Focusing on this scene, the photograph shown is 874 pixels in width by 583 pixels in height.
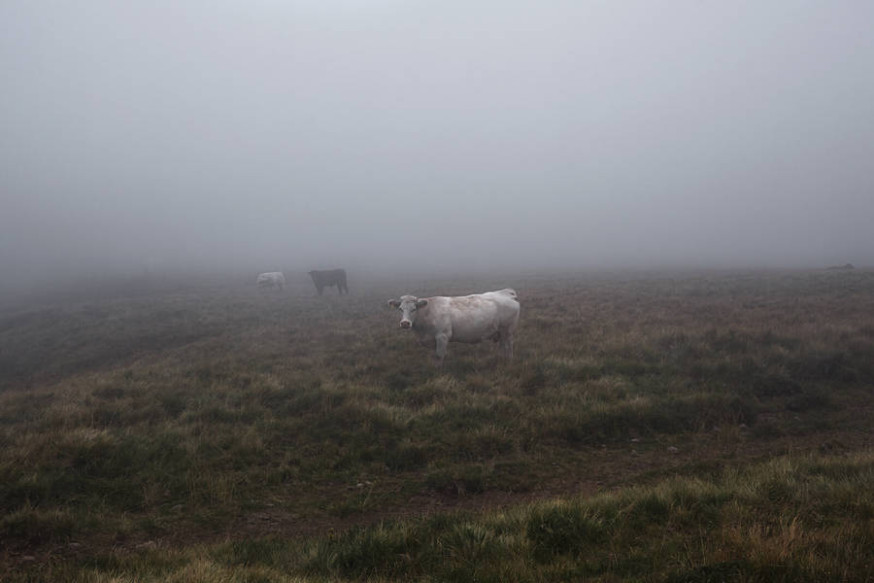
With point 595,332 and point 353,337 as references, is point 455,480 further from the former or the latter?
point 353,337

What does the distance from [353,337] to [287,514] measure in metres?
10.7

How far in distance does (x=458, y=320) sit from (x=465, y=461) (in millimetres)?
5776

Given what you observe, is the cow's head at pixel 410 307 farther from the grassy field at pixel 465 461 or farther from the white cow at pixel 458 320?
the grassy field at pixel 465 461

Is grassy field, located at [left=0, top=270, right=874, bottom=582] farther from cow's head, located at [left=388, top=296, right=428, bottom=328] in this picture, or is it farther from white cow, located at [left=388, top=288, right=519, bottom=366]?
cow's head, located at [left=388, top=296, right=428, bottom=328]

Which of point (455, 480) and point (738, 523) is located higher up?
point (738, 523)

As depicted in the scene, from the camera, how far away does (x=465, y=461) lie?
6867mm

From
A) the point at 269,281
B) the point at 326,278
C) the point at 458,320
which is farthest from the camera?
the point at 269,281

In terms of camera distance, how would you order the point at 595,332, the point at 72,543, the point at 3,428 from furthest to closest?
the point at 595,332 < the point at 3,428 < the point at 72,543

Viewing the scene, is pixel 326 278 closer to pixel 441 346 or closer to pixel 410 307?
pixel 410 307

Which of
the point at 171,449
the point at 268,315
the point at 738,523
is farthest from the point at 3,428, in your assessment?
the point at 268,315

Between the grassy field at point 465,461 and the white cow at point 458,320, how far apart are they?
0.59 meters

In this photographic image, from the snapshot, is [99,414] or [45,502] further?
[99,414]

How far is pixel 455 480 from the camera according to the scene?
20.4ft

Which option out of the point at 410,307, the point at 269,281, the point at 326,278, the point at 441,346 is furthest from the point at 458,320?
the point at 269,281
